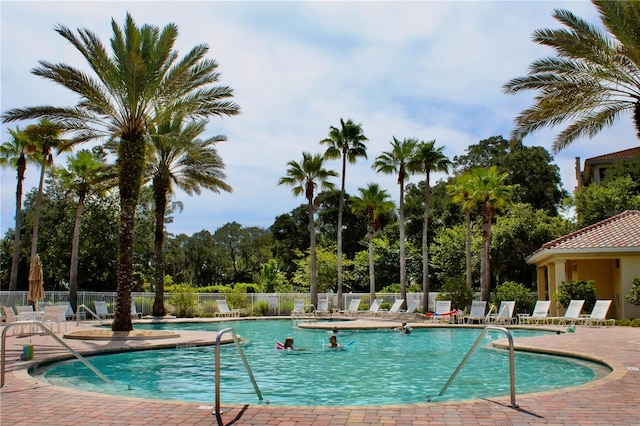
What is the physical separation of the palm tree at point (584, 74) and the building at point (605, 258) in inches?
315

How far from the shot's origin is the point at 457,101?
57.8 ft

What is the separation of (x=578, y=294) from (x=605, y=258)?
91.0 inches

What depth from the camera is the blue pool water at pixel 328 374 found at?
10070mm

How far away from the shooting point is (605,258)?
23.9m

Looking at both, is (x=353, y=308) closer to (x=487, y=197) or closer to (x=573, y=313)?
(x=487, y=197)

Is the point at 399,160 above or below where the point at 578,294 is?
above

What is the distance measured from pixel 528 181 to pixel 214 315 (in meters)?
29.2

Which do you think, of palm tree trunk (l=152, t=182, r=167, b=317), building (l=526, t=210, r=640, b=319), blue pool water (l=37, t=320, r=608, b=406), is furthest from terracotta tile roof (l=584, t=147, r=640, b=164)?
palm tree trunk (l=152, t=182, r=167, b=317)

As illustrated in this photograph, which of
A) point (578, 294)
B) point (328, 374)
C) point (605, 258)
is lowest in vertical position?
point (328, 374)

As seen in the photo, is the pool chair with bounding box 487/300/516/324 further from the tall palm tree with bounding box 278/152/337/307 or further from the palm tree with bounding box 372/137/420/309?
the tall palm tree with bounding box 278/152/337/307

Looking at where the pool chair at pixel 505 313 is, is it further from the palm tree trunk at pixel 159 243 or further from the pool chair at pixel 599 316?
the palm tree trunk at pixel 159 243

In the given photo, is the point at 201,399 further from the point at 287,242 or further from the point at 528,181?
the point at 287,242

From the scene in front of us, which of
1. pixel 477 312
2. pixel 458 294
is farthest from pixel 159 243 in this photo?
pixel 477 312

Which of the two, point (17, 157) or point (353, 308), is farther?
point (17, 157)
